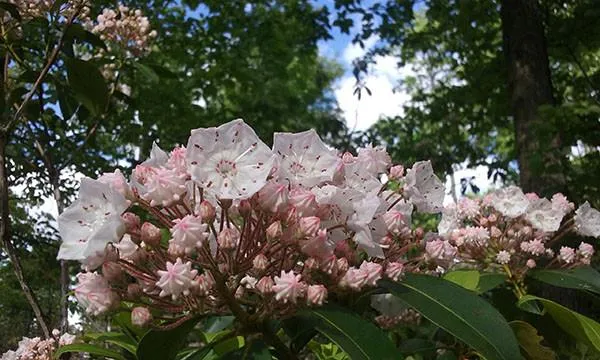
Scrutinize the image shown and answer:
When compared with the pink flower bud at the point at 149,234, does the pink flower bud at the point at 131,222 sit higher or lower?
higher

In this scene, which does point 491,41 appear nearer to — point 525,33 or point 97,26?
point 525,33

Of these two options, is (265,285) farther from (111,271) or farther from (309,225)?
(111,271)

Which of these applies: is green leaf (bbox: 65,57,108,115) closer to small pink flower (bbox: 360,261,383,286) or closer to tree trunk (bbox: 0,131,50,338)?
tree trunk (bbox: 0,131,50,338)

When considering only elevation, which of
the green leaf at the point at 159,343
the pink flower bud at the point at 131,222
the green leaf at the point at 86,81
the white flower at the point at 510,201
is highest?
the green leaf at the point at 86,81

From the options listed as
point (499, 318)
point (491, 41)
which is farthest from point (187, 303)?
point (491, 41)

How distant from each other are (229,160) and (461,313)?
1.35 feet

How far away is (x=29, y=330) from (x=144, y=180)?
2405 millimetres

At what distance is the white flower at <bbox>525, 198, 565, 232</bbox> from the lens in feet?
5.83

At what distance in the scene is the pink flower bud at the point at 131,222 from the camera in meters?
0.97

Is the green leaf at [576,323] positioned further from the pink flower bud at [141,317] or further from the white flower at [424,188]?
the pink flower bud at [141,317]

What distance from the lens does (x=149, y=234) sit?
0.96m

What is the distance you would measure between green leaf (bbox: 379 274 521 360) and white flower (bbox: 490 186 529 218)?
0.78m

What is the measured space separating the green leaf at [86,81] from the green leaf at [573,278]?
4.53ft

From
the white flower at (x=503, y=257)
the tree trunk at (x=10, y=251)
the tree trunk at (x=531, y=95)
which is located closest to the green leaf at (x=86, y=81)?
the tree trunk at (x=10, y=251)
